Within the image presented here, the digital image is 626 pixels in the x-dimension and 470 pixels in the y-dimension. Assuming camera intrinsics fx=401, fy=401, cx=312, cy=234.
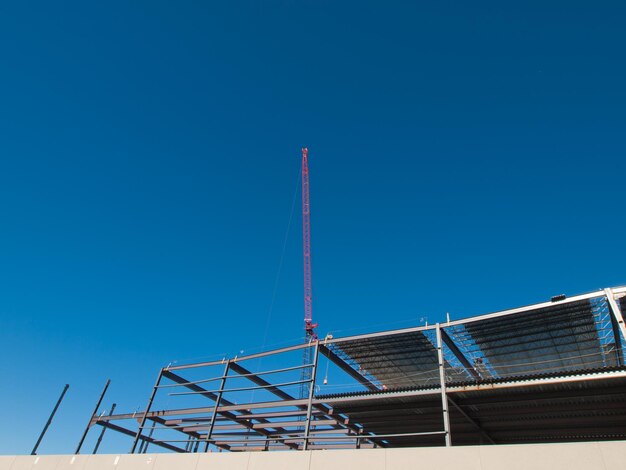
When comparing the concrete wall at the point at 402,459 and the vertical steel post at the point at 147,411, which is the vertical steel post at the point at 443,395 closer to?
the concrete wall at the point at 402,459

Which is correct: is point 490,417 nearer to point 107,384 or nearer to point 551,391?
point 551,391

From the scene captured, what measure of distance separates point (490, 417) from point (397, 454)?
19.3ft

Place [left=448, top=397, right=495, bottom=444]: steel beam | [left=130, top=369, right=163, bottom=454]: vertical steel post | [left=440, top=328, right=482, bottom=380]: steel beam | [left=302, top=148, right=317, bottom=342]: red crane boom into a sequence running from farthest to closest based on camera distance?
[left=302, top=148, right=317, bottom=342]: red crane boom
[left=130, top=369, right=163, bottom=454]: vertical steel post
[left=440, top=328, right=482, bottom=380]: steel beam
[left=448, top=397, right=495, bottom=444]: steel beam

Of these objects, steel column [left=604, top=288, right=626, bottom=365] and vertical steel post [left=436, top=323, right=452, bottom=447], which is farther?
vertical steel post [left=436, top=323, right=452, bottom=447]

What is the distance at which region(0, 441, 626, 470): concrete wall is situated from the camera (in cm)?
757

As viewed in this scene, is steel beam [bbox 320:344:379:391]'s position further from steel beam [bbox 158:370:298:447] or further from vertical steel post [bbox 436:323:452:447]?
vertical steel post [bbox 436:323:452:447]

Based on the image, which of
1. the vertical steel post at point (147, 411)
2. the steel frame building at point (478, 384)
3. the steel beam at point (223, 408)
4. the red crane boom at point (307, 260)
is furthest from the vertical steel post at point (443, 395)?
the red crane boom at point (307, 260)

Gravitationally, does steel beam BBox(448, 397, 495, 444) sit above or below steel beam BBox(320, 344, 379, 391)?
below

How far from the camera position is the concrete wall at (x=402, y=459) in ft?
24.8

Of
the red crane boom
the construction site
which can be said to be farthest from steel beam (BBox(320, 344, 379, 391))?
the red crane boom

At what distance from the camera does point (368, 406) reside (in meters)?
14.2

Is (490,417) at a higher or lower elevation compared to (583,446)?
higher

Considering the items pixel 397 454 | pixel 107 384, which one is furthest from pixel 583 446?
pixel 107 384

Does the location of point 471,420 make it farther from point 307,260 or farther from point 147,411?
point 307,260
